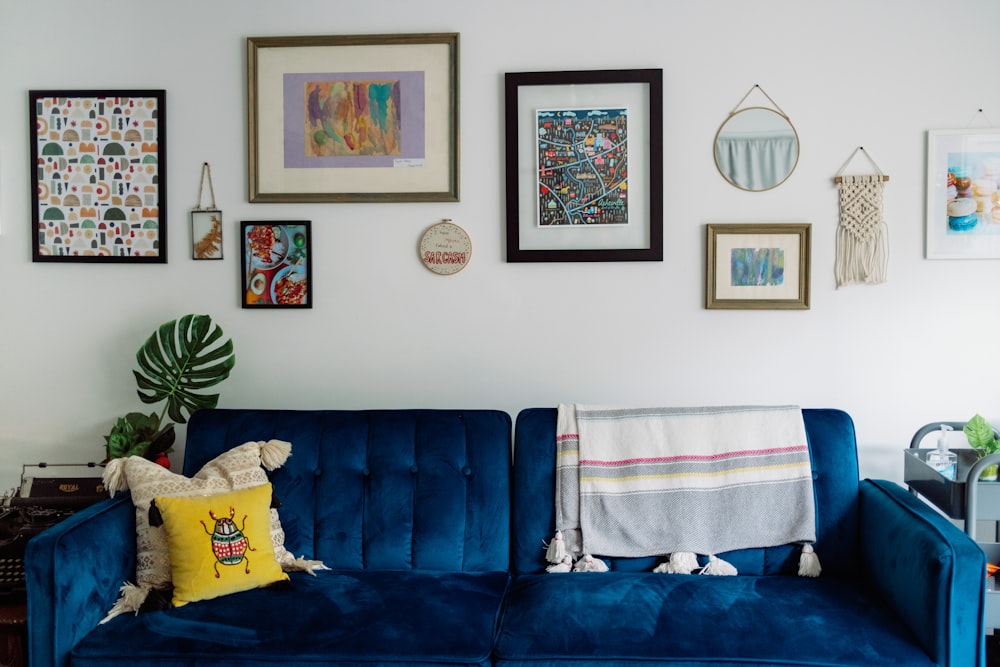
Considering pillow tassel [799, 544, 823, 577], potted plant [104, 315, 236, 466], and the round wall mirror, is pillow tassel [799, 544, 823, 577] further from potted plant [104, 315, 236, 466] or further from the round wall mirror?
potted plant [104, 315, 236, 466]

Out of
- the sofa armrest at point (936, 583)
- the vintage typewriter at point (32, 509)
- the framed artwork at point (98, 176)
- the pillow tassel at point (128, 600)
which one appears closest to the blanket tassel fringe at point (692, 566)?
the sofa armrest at point (936, 583)

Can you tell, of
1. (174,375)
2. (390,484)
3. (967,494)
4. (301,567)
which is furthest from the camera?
(174,375)

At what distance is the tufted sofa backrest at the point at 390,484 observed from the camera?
2.34 m

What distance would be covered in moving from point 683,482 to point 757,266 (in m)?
0.87

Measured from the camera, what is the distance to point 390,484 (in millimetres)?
2379

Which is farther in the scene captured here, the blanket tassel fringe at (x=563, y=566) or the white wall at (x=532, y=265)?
the white wall at (x=532, y=265)

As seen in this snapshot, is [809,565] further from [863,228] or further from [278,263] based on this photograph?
[278,263]

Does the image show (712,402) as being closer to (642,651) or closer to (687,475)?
(687,475)

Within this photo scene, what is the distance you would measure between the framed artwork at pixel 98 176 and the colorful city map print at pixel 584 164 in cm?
139

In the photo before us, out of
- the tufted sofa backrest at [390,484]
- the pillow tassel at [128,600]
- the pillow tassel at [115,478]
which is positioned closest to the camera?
the pillow tassel at [128,600]

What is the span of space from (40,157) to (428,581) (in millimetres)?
2100

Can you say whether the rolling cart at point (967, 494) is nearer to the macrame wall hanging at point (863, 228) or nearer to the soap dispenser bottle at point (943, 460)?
the soap dispenser bottle at point (943, 460)

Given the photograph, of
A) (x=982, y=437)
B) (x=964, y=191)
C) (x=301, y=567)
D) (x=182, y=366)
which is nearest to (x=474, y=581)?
(x=301, y=567)

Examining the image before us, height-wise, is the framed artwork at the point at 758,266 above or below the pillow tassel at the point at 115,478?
above
